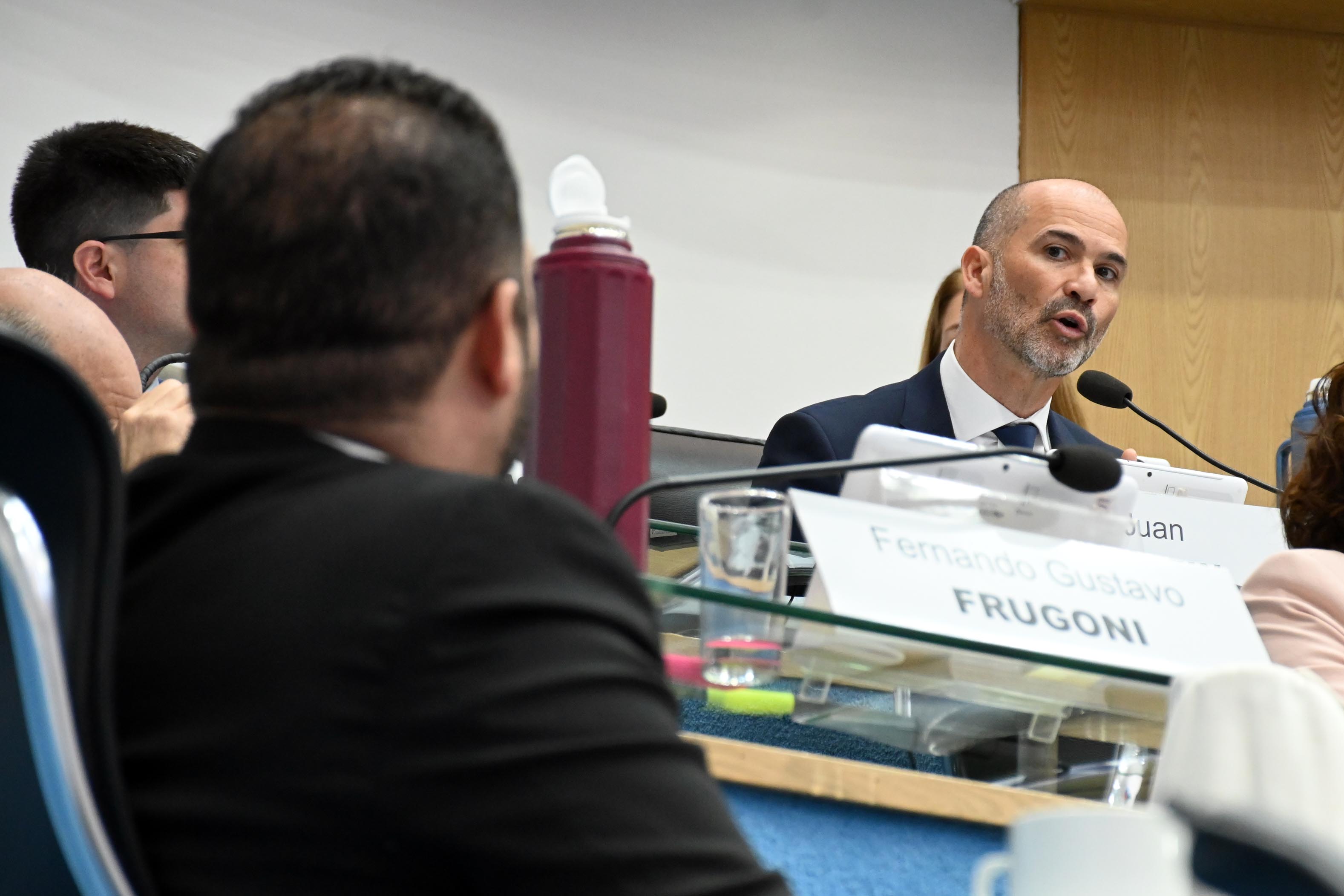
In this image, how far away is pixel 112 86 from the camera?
3373mm

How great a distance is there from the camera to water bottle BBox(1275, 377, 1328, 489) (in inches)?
55.2

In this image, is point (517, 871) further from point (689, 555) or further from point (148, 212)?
point (148, 212)

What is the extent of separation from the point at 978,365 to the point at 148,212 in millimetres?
1389

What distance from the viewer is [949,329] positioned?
9.72 ft

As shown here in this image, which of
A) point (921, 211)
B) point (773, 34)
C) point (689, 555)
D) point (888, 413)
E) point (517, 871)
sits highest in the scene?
point (773, 34)

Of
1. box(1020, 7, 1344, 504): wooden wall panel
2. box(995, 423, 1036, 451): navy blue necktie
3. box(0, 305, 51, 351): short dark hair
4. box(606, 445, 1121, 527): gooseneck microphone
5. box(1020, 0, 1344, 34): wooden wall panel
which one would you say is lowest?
box(606, 445, 1121, 527): gooseneck microphone

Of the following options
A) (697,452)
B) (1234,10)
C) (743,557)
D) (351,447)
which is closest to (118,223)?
(697,452)

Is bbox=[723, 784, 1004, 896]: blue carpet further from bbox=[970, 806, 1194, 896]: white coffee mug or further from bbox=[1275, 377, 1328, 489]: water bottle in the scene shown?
bbox=[1275, 377, 1328, 489]: water bottle

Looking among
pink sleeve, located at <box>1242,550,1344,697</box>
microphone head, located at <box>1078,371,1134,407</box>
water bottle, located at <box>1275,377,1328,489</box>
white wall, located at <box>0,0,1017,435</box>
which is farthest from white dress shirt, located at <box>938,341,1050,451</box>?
white wall, located at <box>0,0,1017,435</box>

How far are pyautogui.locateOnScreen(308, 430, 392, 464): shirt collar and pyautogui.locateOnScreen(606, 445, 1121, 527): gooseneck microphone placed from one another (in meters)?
0.29

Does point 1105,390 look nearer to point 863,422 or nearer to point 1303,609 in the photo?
point 863,422

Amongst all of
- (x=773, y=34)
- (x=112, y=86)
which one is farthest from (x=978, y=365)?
(x=112, y=86)

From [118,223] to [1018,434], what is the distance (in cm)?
144

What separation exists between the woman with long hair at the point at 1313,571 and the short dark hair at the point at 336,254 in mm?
755
